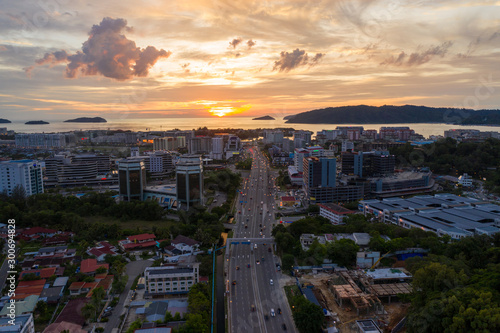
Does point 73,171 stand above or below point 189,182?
below

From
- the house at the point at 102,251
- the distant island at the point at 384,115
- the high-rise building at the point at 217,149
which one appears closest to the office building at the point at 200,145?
the high-rise building at the point at 217,149

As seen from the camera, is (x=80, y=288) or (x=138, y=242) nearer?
(x=80, y=288)

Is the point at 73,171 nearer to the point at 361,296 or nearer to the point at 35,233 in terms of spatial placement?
the point at 35,233

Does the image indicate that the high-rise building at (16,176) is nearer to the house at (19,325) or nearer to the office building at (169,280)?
the house at (19,325)

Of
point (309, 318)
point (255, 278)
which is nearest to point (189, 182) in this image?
point (255, 278)

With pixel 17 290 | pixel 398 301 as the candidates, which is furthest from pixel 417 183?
pixel 17 290
